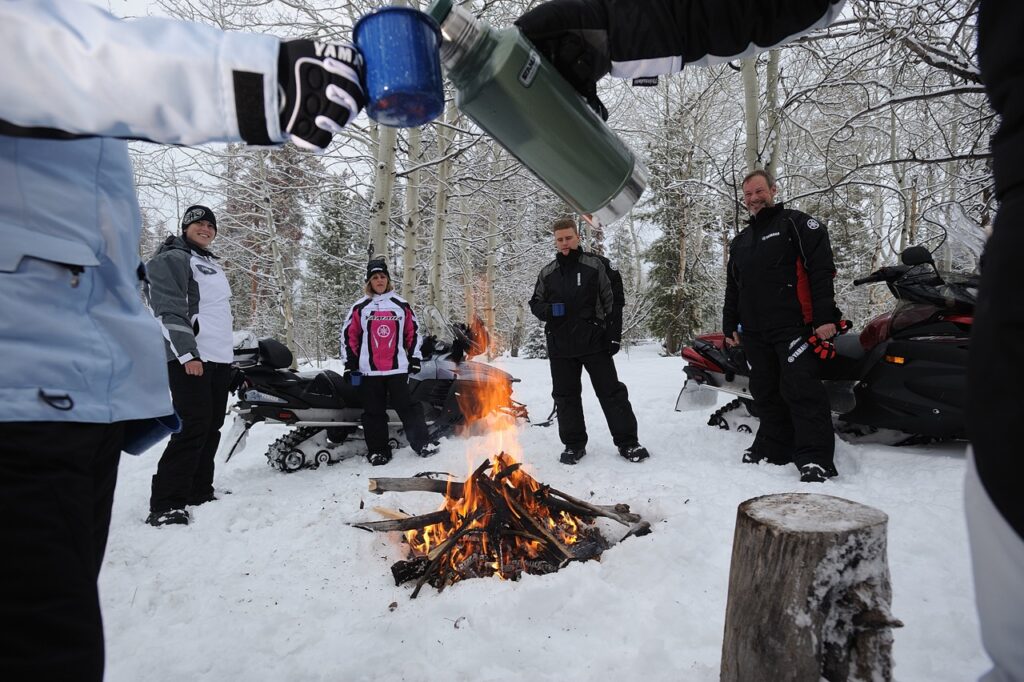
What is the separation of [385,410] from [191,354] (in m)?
1.90

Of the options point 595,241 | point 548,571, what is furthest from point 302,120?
point 595,241

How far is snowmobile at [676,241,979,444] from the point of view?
3.87 meters

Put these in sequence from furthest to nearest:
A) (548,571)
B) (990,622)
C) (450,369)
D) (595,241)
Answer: (595,241), (450,369), (548,571), (990,622)

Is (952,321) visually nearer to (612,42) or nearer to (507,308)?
(612,42)

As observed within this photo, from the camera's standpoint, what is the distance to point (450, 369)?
5906mm

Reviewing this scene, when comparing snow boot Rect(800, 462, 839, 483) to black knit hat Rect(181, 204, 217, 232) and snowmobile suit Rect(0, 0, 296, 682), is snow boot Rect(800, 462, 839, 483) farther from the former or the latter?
black knit hat Rect(181, 204, 217, 232)

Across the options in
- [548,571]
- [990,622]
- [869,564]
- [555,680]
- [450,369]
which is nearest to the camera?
[990,622]

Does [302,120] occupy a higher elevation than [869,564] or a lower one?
higher

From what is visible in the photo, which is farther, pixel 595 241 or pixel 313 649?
pixel 595 241

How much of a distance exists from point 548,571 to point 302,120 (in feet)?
7.59

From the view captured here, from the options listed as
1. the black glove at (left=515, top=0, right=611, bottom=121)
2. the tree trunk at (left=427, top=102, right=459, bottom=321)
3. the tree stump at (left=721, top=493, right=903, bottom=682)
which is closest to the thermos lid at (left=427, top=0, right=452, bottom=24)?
the black glove at (left=515, top=0, right=611, bottom=121)

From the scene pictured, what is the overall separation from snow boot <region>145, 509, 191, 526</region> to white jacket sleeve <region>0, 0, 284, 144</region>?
3355 millimetres

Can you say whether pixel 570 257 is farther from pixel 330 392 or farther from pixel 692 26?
pixel 692 26

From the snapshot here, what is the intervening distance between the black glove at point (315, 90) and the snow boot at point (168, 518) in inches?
135
